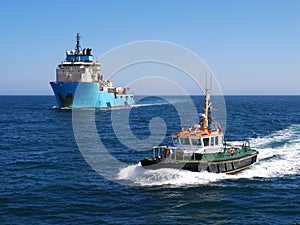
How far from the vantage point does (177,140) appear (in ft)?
114

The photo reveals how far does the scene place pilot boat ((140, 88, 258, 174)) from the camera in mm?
32312

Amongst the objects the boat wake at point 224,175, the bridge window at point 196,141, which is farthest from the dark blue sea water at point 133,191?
the bridge window at point 196,141

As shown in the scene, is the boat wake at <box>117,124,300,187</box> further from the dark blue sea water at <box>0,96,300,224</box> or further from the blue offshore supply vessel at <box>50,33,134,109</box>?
the blue offshore supply vessel at <box>50,33,134,109</box>

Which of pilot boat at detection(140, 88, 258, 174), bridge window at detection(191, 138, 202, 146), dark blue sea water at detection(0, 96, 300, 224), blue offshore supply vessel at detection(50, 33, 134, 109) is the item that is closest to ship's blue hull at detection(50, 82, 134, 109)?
blue offshore supply vessel at detection(50, 33, 134, 109)

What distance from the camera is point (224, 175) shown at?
33875mm

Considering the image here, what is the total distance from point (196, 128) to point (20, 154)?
2077cm

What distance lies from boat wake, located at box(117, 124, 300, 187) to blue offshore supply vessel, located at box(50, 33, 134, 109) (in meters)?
66.1

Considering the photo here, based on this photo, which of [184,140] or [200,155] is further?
[184,140]

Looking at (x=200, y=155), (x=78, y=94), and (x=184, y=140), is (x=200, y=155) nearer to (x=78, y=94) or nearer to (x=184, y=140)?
(x=184, y=140)

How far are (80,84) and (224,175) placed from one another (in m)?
77.0

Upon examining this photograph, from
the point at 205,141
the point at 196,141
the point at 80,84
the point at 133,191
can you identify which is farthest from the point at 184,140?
the point at 80,84

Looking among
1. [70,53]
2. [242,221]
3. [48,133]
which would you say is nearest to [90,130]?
[48,133]

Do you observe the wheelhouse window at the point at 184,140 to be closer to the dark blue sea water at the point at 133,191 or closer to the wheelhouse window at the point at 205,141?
the wheelhouse window at the point at 205,141

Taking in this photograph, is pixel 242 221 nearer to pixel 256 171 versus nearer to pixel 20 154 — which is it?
pixel 256 171
